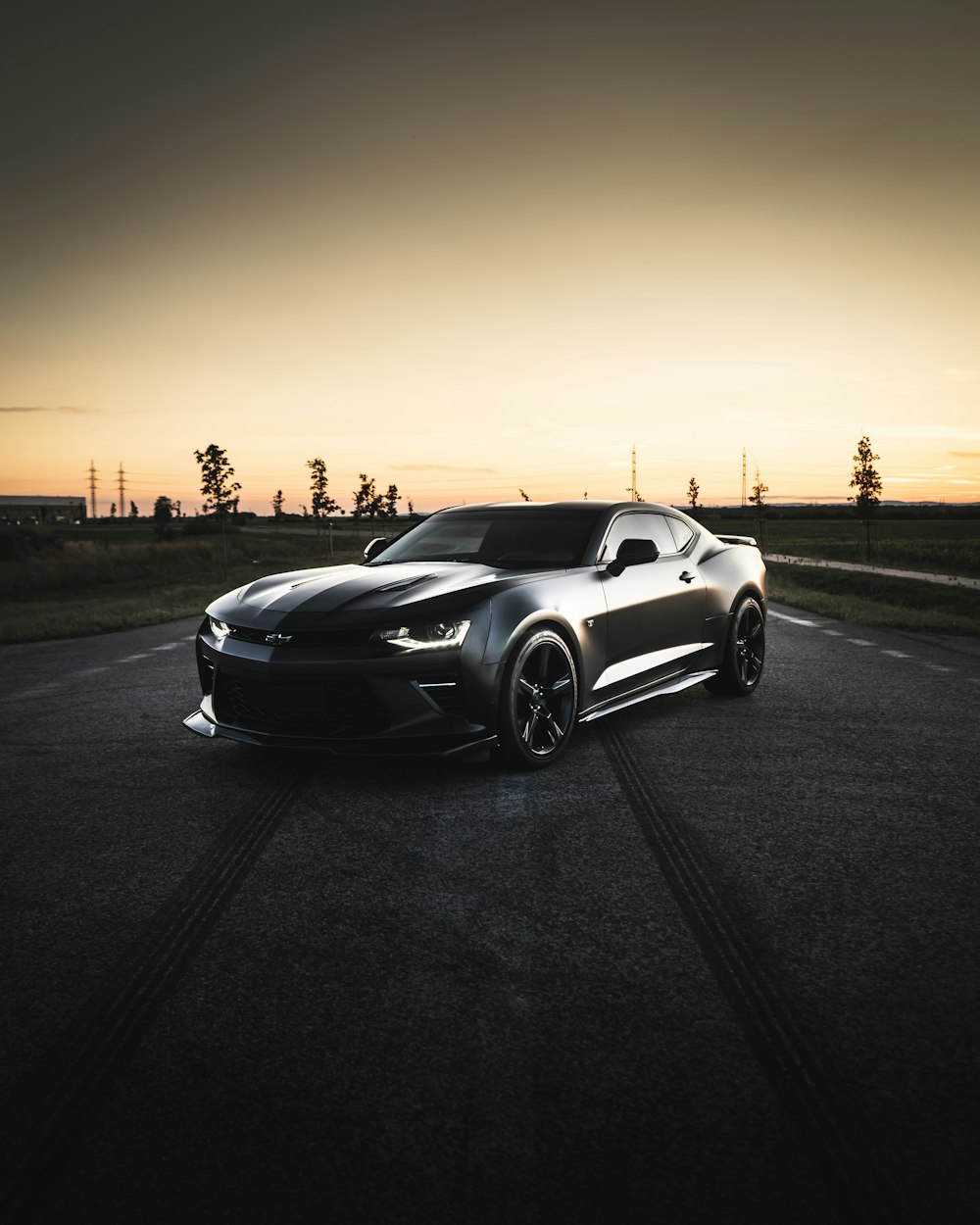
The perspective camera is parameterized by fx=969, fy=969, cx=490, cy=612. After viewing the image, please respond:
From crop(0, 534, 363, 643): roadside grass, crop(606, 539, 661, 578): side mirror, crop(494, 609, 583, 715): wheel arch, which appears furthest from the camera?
crop(0, 534, 363, 643): roadside grass

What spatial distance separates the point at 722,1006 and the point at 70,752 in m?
4.53

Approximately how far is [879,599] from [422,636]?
19366 mm

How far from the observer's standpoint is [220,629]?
5.45 metres

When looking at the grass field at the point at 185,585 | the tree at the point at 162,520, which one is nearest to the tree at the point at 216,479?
the grass field at the point at 185,585

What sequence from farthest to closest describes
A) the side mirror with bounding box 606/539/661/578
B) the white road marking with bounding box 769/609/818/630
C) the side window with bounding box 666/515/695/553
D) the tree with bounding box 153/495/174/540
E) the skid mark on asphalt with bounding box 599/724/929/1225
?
1. the tree with bounding box 153/495/174/540
2. the white road marking with bounding box 769/609/818/630
3. the side window with bounding box 666/515/695/553
4. the side mirror with bounding box 606/539/661/578
5. the skid mark on asphalt with bounding box 599/724/929/1225

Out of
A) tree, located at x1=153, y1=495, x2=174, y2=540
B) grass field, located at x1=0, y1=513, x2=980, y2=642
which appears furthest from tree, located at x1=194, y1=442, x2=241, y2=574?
tree, located at x1=153, y1=495, x2=174, y2=540

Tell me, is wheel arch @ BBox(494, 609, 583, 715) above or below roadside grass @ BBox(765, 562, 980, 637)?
above

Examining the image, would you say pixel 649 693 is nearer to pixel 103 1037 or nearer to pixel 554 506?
pixel 554 506

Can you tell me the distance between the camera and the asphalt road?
1962 mm

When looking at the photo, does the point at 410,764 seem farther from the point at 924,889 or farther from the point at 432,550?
the point at 924,889

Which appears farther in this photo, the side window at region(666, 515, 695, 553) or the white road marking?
the white road marking

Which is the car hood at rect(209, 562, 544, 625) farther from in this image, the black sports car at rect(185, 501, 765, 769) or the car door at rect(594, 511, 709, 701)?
the car door at rect(594, 511, 709, 701)

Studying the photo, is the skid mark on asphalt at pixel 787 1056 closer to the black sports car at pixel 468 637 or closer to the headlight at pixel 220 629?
the black sports car at pixel 468 637

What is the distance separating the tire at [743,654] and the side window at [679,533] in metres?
0.69
